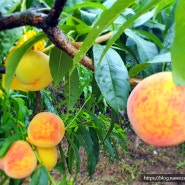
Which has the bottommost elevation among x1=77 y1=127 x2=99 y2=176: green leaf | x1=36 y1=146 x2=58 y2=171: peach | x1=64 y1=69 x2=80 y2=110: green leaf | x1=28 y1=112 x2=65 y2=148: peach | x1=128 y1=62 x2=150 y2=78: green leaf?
x1=77 y1=127 x2=99 y2=176: green leaf

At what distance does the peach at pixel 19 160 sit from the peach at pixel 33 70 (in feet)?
0.91

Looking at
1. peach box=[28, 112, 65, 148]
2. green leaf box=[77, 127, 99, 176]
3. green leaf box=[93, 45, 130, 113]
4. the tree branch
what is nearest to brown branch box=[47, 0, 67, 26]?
the tree branch

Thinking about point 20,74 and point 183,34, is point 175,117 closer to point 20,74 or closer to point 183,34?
point 183,34

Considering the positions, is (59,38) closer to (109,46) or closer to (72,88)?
(109,46)

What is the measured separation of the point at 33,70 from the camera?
2.08ft

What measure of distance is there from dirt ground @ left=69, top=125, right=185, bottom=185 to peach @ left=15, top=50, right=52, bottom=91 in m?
2.57

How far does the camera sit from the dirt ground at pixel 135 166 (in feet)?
10.8

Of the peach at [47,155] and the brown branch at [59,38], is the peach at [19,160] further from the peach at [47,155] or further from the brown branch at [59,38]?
the brown branch at [59,38]

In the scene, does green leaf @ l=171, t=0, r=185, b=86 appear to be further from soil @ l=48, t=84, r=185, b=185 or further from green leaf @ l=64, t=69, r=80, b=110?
soil @ l=48, t=84, r=185, b=185

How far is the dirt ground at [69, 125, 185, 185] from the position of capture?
10.8ft

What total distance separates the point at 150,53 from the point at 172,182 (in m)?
2.93

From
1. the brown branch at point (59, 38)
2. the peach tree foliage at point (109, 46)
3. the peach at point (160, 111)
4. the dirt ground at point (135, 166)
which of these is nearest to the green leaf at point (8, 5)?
the peach tree foliage at point (109, 46)

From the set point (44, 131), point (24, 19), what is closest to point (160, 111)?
point (24, 19)

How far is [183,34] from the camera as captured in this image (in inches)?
13.2
